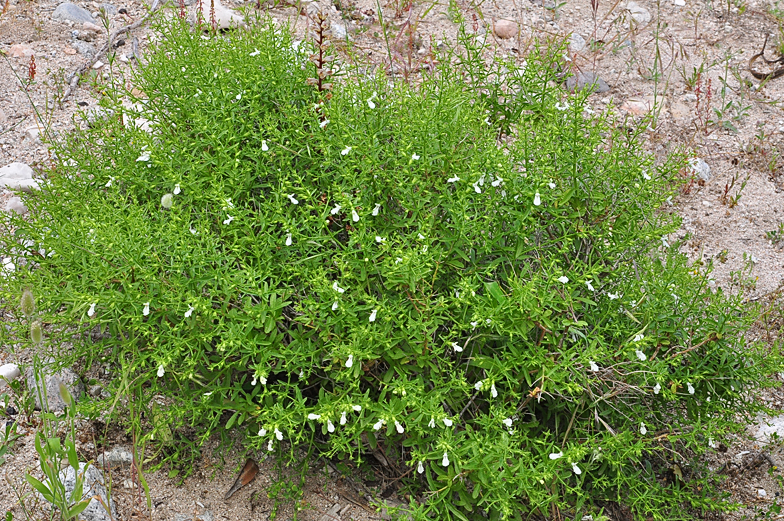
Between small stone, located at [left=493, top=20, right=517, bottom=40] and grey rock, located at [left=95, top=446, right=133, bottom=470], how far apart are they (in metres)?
4.28

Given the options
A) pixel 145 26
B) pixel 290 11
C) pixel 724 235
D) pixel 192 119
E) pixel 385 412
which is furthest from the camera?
pixel 290 11

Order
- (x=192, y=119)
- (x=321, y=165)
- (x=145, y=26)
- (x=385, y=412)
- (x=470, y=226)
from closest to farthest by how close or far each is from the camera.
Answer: (x=385, y=412), (x=470, y=226), (x=321, y=165), (x=192, y=119), (x=145, y=26)

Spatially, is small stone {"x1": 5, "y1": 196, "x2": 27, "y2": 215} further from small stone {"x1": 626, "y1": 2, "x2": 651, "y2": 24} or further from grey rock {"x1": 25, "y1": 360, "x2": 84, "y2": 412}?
small stone {"x1": 626, "y1": 2, "x2": 651, "y2": 24}

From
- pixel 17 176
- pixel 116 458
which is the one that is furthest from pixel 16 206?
pixel 116 458

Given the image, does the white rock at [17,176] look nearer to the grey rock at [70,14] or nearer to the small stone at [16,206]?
the small stone at [16,206]

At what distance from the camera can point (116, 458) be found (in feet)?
9.50

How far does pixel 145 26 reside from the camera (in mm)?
5301

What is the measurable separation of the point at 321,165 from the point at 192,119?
27.1 inches

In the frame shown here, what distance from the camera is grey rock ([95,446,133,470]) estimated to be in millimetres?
2871

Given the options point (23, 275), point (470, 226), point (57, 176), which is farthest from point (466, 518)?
point (57, 176)

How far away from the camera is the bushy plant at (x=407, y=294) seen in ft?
7.95

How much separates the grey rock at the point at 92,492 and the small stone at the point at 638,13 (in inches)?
212

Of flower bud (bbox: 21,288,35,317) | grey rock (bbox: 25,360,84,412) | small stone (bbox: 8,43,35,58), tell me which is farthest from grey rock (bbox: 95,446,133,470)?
small stone (bbox: 8,43,35,58)

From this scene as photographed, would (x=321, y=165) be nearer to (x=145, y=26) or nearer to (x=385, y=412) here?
(x=385, y=412)
